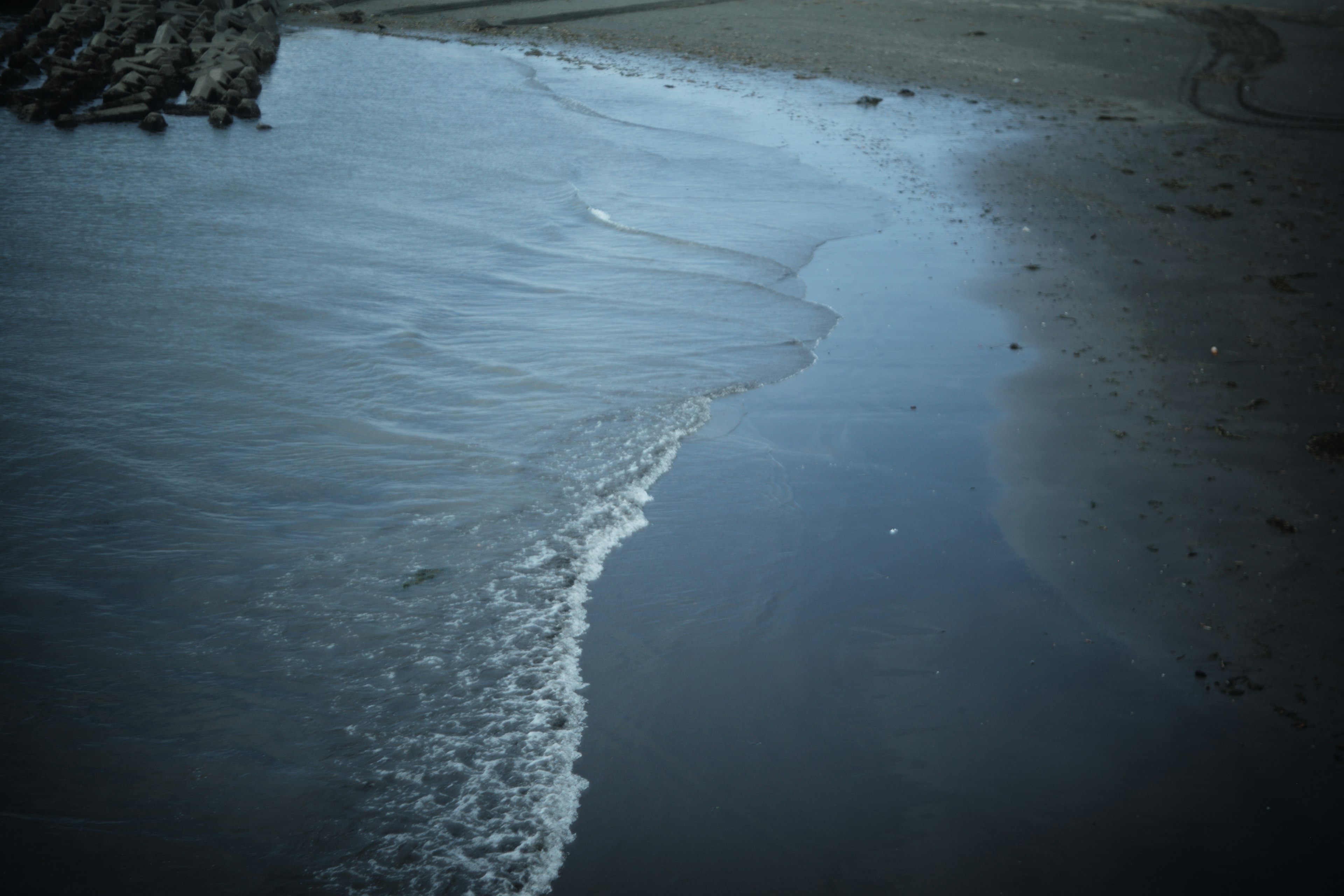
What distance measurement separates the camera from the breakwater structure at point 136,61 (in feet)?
47.5

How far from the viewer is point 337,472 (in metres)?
5.92

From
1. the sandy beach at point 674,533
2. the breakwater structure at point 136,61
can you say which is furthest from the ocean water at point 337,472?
the breakwater structure at point 136,61

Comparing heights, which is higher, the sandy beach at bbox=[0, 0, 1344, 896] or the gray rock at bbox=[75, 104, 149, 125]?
the gray rock at bbox=[75, 104, 149, 125]

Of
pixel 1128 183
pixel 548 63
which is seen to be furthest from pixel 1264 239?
pixel 548 63

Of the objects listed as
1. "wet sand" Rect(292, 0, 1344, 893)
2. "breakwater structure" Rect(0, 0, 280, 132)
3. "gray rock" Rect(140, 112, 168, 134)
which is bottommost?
"wet sand" Rect(292, 0, 1344, 893)

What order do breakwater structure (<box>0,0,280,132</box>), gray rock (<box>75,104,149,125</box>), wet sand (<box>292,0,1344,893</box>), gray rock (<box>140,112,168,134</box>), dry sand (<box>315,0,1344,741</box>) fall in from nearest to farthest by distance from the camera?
wet sand (<box>292,0,1344,893</box>) → dry sand (<box>315,0,1344,741</box>) → gray rock (<box>140,112,168,134</box>) → gray rock (<box>75,104,149,125</box>) → breakwater structure (<box>0,0,280,132</box>)

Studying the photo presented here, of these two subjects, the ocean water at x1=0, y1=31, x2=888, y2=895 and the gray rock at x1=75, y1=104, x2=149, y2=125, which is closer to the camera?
the ocean water at x1=0, y1=31, x2=888, y2=895

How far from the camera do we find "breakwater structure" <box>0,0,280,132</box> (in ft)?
47.5

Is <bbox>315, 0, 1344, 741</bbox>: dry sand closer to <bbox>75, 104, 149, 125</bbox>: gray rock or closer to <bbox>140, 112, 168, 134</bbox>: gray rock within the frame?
<bbox>140, 112, 168, 134</bbox>: gray rock

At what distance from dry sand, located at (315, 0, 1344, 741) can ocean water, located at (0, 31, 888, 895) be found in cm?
229

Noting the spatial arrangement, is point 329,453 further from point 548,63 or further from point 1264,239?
point 548,63

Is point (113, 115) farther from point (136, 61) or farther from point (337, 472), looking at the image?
point (337, 472)

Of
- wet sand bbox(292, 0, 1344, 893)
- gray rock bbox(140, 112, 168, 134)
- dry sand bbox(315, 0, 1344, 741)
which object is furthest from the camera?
gray rock bbox(140, 112, 168, 134)

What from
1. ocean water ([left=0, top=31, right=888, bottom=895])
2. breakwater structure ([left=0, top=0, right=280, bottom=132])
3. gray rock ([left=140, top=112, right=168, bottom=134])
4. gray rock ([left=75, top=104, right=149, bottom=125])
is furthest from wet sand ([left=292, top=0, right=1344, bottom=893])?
breakwater structure ([left=0, top=0, right=280, bottom=132])
